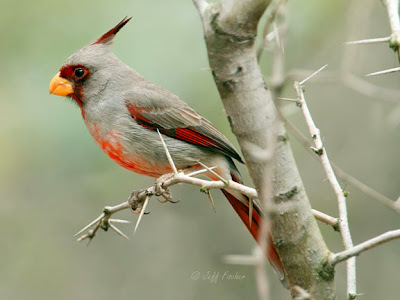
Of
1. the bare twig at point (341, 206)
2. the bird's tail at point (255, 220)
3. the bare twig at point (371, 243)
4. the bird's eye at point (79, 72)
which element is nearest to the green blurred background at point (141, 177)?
the bird's eye at point (79, 72)

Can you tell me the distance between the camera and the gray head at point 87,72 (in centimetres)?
484

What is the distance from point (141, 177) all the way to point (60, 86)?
1.54m

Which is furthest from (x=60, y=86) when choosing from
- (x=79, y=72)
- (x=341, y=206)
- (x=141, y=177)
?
(x=341, y=206)

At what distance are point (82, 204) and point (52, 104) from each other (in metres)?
1.72

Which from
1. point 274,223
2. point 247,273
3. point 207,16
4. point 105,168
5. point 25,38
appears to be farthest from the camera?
point 247,273

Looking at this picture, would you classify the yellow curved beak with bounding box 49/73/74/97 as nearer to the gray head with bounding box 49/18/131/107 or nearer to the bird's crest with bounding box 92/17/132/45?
the gray head with bounding box 49/18/131/107

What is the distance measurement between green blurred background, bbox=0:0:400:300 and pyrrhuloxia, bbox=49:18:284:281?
136mm

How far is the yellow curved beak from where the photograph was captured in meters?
4.72

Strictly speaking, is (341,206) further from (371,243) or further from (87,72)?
(87,72)

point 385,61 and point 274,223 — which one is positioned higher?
point 274,223

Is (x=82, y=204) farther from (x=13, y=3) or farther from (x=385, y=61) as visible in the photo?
(x=385, y=61)

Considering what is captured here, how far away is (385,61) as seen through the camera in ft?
20.5

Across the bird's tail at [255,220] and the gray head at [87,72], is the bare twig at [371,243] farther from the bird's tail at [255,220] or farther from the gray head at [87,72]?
the gray head at [87,72]

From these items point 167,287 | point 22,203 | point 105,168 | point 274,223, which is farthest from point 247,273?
point 274,223
